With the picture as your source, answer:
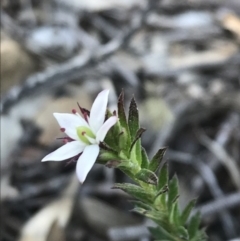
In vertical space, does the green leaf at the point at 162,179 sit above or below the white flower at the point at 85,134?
below

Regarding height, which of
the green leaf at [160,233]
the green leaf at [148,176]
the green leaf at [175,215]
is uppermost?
the green leaf at [148,176]

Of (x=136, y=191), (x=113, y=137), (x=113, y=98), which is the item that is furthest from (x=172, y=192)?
(x=113, y=98)

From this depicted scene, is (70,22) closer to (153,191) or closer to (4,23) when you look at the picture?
(4,23)

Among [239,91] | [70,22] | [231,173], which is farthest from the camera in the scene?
[70,22]

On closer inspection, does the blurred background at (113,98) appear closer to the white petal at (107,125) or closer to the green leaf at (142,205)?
the green leaf at (142,205)

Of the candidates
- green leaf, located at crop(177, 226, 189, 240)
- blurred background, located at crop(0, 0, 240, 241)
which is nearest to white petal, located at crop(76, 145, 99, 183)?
green leaf, located at crop(177, 226, 189, 240)

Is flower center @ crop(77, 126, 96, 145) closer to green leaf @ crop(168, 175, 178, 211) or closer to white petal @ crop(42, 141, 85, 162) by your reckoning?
white petal @ crop(42, 141, 85, 162)

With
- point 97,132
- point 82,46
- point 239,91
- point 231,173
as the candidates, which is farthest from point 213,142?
point 97,132

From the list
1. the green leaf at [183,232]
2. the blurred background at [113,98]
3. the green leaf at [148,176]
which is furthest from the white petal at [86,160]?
the blurred background at [113,98]
